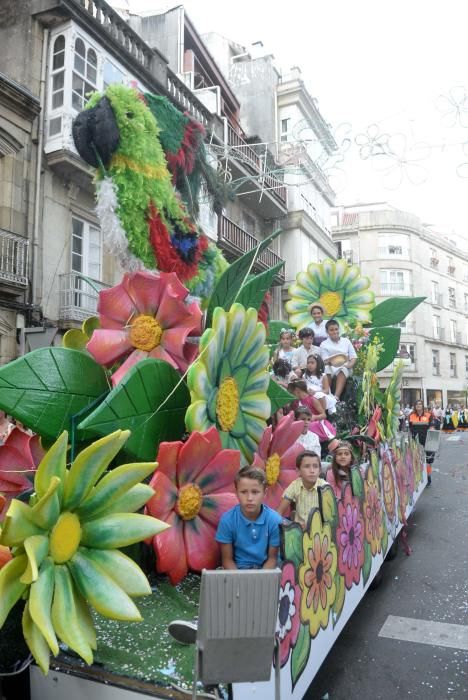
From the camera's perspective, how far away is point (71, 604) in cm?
180

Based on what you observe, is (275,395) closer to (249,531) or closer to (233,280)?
(233,280)

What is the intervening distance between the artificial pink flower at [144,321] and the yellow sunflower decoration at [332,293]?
380 cm

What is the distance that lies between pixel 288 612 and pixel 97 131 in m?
2.29

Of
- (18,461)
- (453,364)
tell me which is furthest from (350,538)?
(453,364)

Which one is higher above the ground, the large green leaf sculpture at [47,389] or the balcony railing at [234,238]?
the balcony railing at [234,238]

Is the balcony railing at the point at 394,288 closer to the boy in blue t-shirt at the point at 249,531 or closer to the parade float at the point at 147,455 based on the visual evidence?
the parade float at the point at 147,455

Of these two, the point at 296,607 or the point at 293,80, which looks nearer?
the point at 296,607

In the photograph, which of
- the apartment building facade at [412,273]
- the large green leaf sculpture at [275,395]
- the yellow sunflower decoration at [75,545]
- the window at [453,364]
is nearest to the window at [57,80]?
the large green leaf sculpture at [275,395]

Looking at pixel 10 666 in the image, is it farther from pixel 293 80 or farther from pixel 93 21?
pixel 293 80

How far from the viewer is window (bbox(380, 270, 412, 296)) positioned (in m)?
33.9

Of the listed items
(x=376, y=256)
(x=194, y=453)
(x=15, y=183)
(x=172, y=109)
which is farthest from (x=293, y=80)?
(x=194, y=453)

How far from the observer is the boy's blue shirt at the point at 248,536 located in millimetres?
2498

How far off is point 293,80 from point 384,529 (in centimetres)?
1864

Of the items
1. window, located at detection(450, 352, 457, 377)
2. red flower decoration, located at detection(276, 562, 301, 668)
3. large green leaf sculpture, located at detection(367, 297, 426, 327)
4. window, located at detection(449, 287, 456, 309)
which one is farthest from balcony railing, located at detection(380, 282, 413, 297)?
red flower decoration, located at detection(276, 562, 301, 668)
